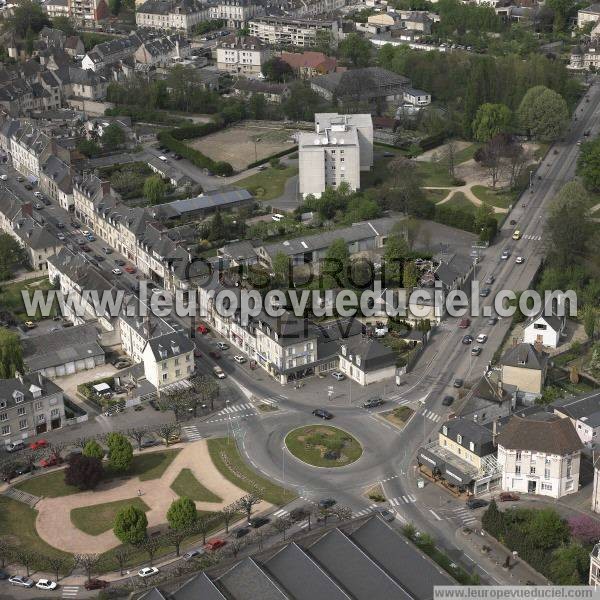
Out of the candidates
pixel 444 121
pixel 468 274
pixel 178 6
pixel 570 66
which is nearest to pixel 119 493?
pixel 468 274

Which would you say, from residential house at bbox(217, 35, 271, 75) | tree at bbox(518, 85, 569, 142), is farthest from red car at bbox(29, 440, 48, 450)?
residential house at bbox(217, 35, 271, 75)

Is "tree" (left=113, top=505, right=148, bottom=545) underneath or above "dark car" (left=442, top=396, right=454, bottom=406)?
above

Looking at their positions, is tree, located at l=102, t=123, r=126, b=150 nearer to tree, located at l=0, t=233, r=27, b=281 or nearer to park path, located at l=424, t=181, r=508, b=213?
tree, located at l=0, t=233, r=27, b=281

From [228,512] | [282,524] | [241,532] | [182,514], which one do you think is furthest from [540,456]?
[182,514]

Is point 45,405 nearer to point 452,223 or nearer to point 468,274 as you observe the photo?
point 468,274

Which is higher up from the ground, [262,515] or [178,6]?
[178,6]

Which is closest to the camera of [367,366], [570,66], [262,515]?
[262,515]

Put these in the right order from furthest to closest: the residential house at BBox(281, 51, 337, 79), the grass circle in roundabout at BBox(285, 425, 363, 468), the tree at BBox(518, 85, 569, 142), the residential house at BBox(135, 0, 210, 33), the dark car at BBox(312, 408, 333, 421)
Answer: the residential house at BBox(135, 0, 210, 33) < the residential house at BBox(281, 51, 337, 79) < the tree at BBox(518, 85, 569, 142) < the dark car at BBox(312, 408, 333, 421) < the grass circle in roundabout at BBox(285, 425, 363, 468)

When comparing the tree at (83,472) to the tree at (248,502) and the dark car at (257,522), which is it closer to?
the tree at (248,502)
